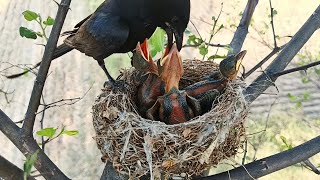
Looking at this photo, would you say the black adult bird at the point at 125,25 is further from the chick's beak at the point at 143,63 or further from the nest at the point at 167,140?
the nest at the point at 167,140

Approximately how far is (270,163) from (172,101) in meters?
0.30

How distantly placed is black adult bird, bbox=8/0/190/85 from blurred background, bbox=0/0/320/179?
3.36 feet

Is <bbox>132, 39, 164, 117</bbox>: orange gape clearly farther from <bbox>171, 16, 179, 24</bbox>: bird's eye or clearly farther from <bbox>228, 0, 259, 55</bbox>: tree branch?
<bbox>228, 0, 259, 55</bbox>: tree branch

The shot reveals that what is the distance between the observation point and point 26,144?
1.09 meters

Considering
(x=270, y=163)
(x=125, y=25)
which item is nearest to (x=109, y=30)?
(x=125, y=25)

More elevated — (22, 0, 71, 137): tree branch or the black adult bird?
the black adult bird

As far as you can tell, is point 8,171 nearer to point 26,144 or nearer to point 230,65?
point 26,144

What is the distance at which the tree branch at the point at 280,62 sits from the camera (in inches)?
54.6

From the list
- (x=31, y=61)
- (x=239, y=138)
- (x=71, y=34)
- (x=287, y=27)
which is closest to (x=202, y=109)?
(x=239, y=138)

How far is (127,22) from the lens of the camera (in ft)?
4.75

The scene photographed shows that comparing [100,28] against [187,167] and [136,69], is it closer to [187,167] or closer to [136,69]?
[136,69]

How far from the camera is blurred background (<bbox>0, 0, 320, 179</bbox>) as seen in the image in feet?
9.61

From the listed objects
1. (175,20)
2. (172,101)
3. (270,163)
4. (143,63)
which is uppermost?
(175,20)

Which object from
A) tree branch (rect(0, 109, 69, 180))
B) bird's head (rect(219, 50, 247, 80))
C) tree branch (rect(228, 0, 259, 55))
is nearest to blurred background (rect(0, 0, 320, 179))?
tree branch (rect(228, 0, 259, 55))
